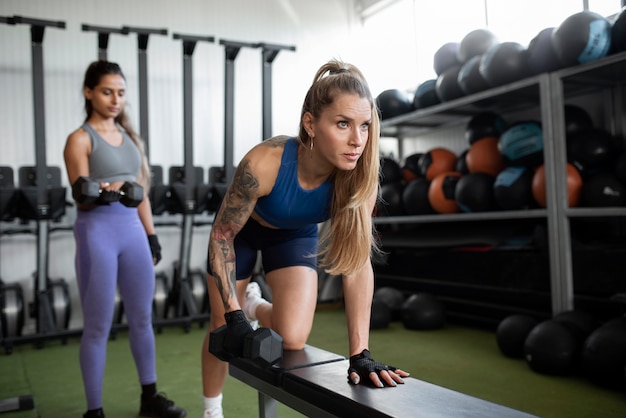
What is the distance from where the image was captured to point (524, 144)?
3381mm

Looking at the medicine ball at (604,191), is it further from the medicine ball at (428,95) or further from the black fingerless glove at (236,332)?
the black fingerless glove at (236,332)

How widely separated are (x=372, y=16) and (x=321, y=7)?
0.55 metres

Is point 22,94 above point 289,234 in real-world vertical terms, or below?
above

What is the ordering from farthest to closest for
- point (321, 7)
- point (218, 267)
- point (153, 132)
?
point (321, 7), point (153, 132), point (218, 267)

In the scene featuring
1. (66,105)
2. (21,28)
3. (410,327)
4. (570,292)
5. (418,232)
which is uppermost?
(21,28)

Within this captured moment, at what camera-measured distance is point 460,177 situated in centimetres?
393

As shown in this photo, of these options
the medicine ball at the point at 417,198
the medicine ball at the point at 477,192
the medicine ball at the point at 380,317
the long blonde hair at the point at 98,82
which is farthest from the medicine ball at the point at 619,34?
the long blonde hair at the point at 98,82

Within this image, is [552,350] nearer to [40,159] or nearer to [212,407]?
[212,407]

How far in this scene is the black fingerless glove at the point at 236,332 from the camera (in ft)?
4.70

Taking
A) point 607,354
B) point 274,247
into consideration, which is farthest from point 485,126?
point 274,247

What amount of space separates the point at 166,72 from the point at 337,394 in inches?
169

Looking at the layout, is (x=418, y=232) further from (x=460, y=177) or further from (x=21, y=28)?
(x=21, y=28)

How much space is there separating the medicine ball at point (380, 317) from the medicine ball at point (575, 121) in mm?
1686

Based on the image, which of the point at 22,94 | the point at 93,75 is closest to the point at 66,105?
the point at 22,94
